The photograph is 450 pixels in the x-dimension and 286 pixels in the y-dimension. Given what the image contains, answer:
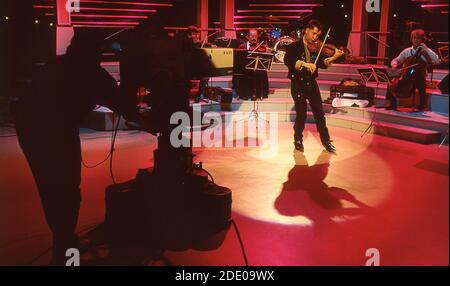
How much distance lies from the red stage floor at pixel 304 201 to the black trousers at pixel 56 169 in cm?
35

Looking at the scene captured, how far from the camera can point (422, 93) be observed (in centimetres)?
812

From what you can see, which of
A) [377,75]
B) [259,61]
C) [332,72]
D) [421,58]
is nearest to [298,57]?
[259,61]

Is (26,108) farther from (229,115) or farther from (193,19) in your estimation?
(193,19)

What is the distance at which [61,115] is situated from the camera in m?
3.19

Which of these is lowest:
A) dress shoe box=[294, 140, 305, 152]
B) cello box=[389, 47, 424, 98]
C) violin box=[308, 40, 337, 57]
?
dress shoe box=[294, 140, 305, 152]

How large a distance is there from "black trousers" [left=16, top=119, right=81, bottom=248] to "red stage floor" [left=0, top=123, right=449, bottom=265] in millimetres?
348

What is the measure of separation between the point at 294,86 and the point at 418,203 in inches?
102

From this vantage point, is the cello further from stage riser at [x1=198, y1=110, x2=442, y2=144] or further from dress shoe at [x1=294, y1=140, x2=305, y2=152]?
dress shoe at [x1=294, y1=140, x2=305, y2=152]

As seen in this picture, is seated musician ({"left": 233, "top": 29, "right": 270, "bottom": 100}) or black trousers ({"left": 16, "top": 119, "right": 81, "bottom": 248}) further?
seated musician ({"left": 233, "top": 29, "right": 270, "bottom": 100})

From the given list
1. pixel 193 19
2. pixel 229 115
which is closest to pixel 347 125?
pixel 229 115

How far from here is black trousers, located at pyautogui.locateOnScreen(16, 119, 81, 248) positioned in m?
3.20

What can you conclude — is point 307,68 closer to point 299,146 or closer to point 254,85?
point 299,146

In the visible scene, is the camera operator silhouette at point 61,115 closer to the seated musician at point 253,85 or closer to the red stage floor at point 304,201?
the red stage floor at point 304,201

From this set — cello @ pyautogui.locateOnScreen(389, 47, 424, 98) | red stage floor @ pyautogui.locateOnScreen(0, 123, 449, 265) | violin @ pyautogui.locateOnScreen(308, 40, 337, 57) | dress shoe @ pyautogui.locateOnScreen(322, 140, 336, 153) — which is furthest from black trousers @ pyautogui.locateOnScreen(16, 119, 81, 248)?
cello @ pyautogui.locateOnScreen(389, 47, 424, 98)
